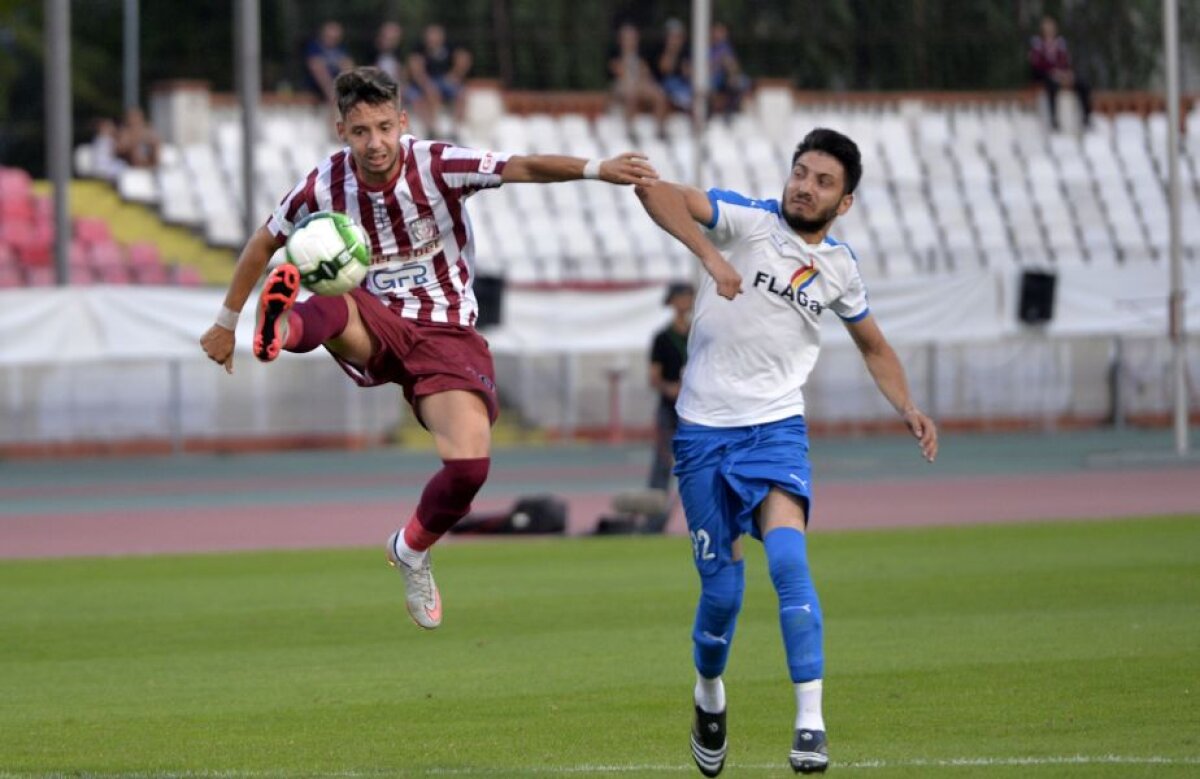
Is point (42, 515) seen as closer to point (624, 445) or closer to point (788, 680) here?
point (624, 445)

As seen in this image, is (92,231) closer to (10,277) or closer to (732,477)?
(10,277)

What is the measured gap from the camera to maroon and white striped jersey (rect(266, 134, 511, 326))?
9.09 meters

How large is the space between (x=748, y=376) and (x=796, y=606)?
929mm

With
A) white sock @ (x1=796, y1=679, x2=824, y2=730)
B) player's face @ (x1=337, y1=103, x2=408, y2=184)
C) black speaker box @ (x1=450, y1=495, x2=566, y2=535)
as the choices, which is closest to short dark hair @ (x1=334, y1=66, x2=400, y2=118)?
player's face @ (x1=337, y1=103, x2=408, y2=184)

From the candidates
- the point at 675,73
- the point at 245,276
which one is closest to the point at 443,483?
the point at 245,276

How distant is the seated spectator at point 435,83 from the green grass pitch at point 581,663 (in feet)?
51.1

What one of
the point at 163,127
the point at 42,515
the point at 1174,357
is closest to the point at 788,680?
the point at 42,515

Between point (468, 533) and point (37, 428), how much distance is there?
9508mm

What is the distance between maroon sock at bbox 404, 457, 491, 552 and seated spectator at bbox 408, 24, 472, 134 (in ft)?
75.1

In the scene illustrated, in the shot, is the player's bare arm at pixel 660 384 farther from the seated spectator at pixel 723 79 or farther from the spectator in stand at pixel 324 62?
the seated spectator at pixel 723 79

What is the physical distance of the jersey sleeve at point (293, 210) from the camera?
9.05 meters

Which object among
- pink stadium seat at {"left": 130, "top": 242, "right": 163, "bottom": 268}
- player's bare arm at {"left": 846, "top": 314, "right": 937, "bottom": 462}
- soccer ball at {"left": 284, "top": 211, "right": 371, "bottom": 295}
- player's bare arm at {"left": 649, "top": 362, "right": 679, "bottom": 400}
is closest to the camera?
soccer ball at {"left": 284, "top": 211, "right": 371, "bottom": 295}

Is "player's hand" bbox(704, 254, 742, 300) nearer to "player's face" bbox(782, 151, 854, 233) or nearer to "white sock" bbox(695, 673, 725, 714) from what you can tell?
"player's face" bbox(782, 151, 854, 233)

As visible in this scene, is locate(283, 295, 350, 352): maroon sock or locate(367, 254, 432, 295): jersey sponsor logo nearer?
locate(283, 295, 350, 352): maroon sock
